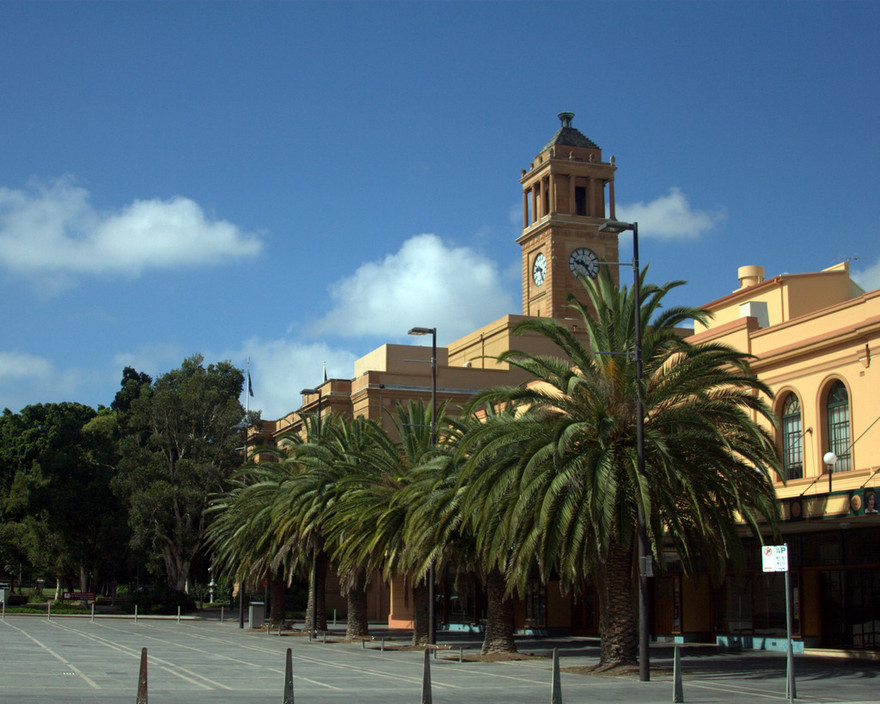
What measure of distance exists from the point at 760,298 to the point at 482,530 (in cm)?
1857

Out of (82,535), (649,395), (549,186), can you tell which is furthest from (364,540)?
(549,186)

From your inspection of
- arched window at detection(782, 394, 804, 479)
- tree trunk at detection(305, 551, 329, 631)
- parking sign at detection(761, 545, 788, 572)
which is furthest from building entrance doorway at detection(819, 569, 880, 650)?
tree trunk at detection(305, 551, 329, 631)

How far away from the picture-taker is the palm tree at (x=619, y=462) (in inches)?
982

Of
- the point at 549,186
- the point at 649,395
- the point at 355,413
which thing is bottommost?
the point at 649,395

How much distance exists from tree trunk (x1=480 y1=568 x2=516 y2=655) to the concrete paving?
1.08 meters

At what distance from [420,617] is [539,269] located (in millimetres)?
50109

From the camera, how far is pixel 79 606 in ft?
241

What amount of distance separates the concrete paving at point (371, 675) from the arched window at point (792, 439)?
17.4 ft

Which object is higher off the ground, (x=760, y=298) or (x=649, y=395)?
(x=760, y=298)

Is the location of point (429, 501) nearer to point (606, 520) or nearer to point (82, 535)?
point (606, 520)

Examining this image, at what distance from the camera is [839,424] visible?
30578 mm

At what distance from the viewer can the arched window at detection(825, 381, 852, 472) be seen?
98.8 ft

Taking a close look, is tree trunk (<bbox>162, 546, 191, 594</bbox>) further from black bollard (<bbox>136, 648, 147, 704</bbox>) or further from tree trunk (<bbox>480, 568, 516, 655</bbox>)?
black bollard (<bbox>136, 648, 147, 704</bbox>)

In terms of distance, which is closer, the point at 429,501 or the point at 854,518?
the point at 854,518
